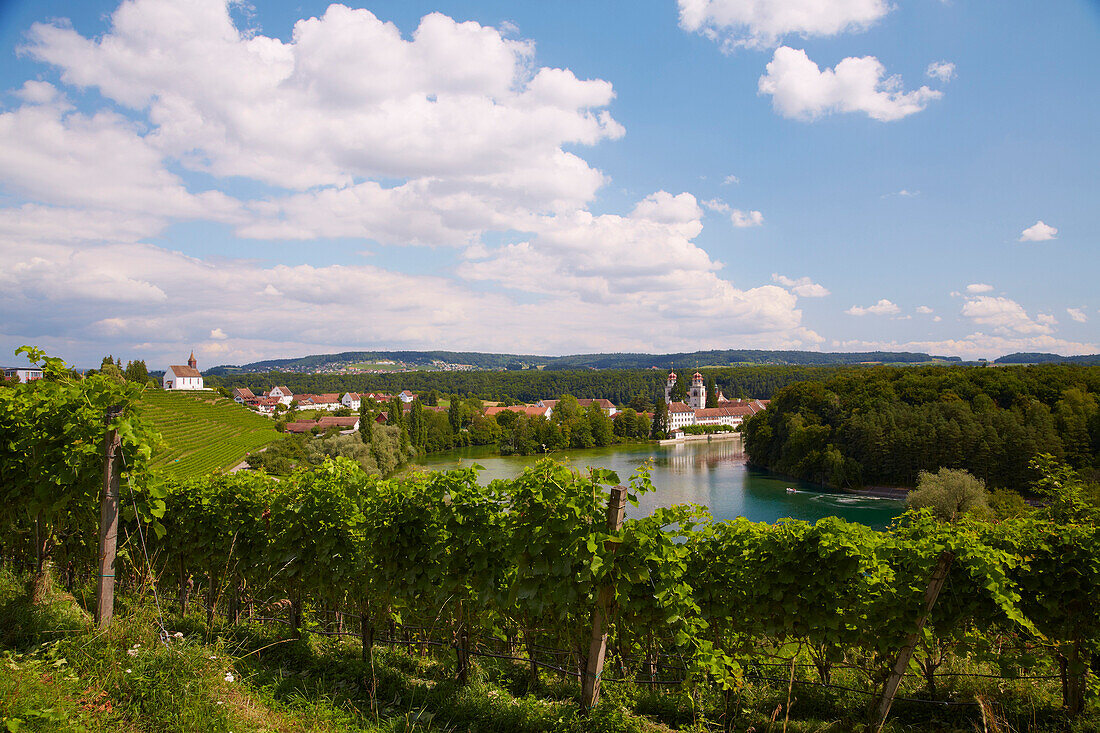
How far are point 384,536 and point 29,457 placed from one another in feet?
11.0

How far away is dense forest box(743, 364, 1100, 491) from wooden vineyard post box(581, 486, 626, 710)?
127ft

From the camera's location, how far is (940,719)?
14.0ft

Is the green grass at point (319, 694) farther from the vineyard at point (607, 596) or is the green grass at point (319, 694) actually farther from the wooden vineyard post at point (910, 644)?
the wooden vineyard post at point (910, 644)

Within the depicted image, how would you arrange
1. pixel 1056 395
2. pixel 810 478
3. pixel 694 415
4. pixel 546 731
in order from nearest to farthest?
pixel 546 731 < pixel 1056 395 < pixel 810 478 < pixel 694 415

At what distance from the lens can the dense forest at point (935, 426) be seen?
127ft

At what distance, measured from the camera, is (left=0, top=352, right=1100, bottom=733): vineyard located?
394cm

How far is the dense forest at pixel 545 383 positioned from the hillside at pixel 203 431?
77978 millimetres

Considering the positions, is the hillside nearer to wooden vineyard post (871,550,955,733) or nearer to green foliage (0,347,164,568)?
green foliage (0,347,164,568)

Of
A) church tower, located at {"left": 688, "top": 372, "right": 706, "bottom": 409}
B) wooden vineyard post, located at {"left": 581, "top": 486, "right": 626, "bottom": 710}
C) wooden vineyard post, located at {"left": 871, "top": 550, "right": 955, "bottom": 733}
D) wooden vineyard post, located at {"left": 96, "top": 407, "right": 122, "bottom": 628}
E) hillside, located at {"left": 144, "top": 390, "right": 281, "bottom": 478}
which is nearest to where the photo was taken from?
wooden vineyard post, located at {"left": 581, "top": 486, "right": 626, "bottom": 710}

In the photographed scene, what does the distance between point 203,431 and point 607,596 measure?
54271 mm

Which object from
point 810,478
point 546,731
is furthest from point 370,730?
point 810,478

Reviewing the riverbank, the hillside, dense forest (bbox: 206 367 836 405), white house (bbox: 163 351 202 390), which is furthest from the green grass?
dense forest (bbox: 206 367 836 405)

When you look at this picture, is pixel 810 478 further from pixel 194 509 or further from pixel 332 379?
pixel 332 379

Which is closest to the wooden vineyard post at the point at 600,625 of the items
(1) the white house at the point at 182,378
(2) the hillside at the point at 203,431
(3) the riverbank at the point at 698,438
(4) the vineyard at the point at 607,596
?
(4) the vineyard at the point at 607,596
